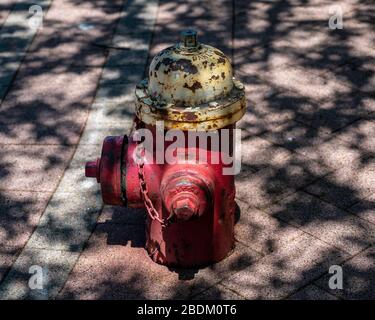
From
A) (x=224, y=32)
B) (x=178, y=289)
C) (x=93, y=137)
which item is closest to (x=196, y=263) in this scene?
(x=178, y=289)

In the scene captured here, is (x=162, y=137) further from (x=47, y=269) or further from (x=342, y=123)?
(x=342, y=123)

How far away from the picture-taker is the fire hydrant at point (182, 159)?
14.8ft

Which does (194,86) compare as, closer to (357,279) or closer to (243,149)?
(357,279)

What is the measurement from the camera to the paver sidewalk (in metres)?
4.94

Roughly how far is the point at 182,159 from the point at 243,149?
1632 mm

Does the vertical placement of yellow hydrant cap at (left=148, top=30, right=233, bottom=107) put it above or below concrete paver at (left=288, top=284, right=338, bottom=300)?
above

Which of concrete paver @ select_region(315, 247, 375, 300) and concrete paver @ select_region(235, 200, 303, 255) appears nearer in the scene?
concrete paver @ select_region(315, 247, 375, 300)
